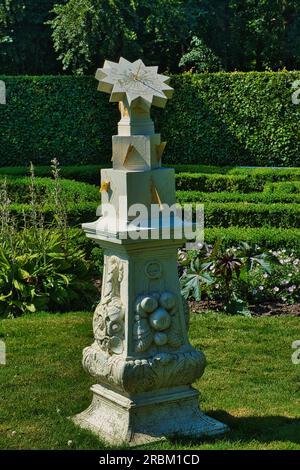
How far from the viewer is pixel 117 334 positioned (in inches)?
214

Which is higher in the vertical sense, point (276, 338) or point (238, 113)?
point (238, 113)

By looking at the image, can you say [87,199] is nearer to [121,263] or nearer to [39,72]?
[121,263]

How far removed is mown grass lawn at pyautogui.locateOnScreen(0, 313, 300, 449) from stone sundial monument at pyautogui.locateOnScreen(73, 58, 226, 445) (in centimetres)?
21

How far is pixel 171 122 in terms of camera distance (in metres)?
22.5

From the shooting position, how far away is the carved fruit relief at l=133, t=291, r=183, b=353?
536cm

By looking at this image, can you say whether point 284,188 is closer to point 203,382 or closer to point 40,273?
point 40,273

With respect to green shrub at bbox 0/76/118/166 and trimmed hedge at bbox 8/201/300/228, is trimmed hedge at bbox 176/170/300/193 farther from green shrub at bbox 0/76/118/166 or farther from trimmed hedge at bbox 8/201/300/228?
green shrub at bbox 0/76/118/166

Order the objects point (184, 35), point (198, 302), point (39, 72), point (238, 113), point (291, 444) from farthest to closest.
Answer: point (39, 72), point (184, 35), point (238, 113), point (198, 302), point (291, 444)

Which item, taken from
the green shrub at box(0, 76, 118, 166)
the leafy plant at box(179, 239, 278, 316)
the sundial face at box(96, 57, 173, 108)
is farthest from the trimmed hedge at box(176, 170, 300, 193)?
the sundial face at box(96, 57, 173, 108)

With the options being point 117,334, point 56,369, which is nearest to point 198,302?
point 56,369

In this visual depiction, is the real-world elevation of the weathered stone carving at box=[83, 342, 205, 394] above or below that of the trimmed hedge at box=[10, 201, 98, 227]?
below

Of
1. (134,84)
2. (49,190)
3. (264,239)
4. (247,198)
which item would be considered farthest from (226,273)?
(49,190)

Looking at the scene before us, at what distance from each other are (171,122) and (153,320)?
17.5 m

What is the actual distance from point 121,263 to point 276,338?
288 cm
